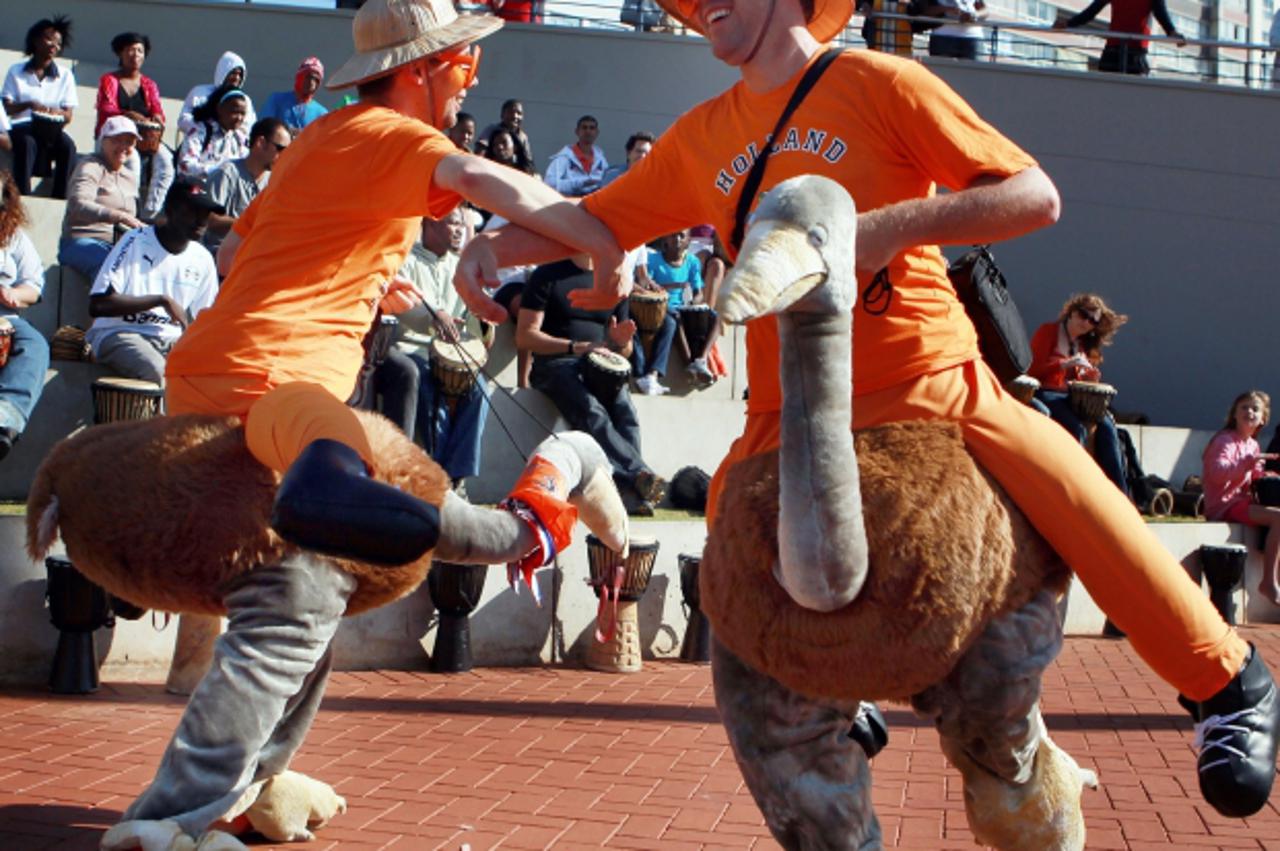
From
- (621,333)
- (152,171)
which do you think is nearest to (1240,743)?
(621,333)

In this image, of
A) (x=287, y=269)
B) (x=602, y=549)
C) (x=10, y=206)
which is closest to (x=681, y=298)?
(x=602, y=549)

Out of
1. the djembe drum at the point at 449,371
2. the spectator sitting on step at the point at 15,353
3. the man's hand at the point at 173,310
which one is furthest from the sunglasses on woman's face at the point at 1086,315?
the spectator sitting on step at the point at 15,353

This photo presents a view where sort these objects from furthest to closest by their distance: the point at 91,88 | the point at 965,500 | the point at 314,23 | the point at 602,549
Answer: the point at 314,23, the point at 91,88, the point at 602,549, the point at 965,500

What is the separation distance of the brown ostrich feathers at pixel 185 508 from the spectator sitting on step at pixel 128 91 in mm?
9801

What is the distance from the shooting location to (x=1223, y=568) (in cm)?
1148

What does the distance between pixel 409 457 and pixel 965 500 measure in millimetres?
1663

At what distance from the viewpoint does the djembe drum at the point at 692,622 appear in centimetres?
927

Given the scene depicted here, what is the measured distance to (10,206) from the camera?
8.00 m

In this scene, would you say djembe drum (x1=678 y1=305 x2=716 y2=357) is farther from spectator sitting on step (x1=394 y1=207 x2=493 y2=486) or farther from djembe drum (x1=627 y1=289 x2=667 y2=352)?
spectator sitting on step (x1=394 y1=207 x2=493 y2=486)

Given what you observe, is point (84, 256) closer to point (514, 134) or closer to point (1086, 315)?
point (514, 134)

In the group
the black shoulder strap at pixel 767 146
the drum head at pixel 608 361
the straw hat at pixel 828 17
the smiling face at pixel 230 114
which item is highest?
the straw hat at pixel 828 17

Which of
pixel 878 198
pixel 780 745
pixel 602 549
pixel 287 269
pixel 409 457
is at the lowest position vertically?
pixel 602 549

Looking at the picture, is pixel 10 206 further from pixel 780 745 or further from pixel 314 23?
pixel 314 23

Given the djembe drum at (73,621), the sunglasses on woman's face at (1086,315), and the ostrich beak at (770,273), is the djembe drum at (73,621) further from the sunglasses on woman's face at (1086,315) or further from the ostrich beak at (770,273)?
the sunglasses on woman's face at (1086,315)
